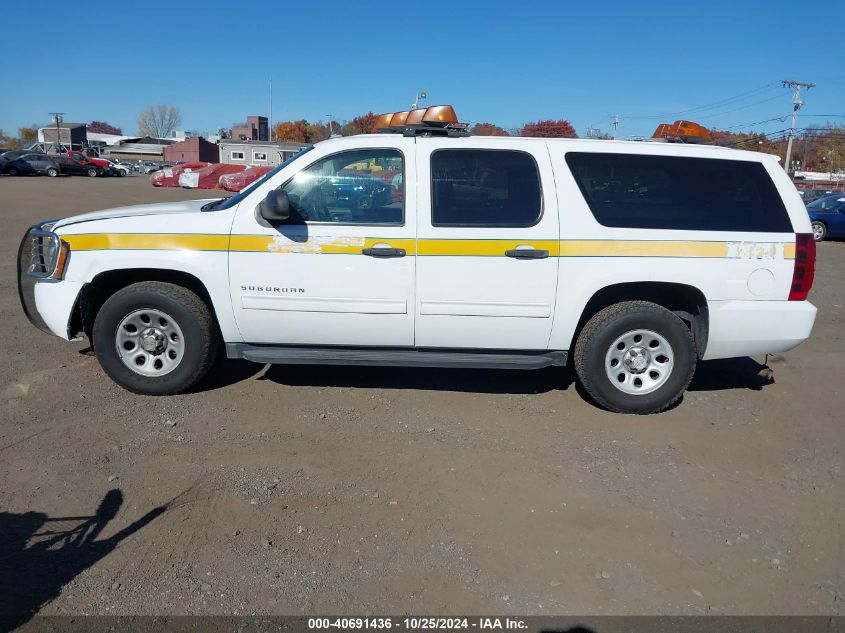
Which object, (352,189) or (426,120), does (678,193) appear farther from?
(352,189)

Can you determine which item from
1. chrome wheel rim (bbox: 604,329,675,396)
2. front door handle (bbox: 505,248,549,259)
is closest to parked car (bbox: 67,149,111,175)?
front door handle (bbox: 505,248,549,259)

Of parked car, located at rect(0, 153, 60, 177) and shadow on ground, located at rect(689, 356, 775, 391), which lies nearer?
shadow on ground, located at rect(689, 356, 775, 391)

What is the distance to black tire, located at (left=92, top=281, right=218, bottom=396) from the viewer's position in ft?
15.6

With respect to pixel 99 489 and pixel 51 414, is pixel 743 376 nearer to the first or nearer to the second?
pixel 99 489

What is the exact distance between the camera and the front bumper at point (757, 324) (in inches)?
188

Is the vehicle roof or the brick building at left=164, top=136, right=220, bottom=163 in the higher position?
the brick building at left=164, top=136, right=220, bottom=163

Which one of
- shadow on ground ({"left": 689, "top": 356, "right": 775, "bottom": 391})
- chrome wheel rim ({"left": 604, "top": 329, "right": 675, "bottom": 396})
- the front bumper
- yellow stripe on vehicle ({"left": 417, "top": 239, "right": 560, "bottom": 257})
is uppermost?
yellow stripe on vehicle ({"left": 417, "top": 239, "right": 560, "bottom": 257})

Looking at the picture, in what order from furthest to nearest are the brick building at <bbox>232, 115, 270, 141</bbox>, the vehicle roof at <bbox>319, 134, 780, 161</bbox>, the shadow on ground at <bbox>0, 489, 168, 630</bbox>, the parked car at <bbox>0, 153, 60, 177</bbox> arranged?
the brick building at <bbox>232, 115, 270, 141</bbox>
the parked car at <bbox>0, 153, 60, 177</bbox>
the vehicle roof at <bbox>319, 134, 780, 161</bbox>
the shadow on ground at <bbox>0, 489, 168, 630</bbox>

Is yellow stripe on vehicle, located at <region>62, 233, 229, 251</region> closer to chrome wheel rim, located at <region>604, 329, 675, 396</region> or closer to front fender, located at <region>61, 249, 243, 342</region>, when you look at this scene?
front fender, located at <region>61, 249, 243, 342</region>

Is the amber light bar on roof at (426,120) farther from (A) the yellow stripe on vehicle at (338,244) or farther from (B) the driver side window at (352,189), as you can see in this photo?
(A) the yellow stripe on vehicle at (338,244)

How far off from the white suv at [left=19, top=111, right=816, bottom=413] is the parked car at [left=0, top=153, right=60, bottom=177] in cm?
4448

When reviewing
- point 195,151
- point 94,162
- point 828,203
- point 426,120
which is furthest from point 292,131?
point 426,120

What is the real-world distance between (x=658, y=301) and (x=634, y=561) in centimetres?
239

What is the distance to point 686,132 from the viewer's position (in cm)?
561
